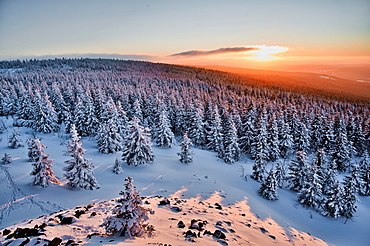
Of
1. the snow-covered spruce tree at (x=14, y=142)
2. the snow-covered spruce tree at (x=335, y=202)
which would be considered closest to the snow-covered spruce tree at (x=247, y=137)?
the snow-covered spruce tree at (x=335, y=202)

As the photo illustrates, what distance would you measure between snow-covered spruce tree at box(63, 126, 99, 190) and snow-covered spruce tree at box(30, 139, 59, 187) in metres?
1.38

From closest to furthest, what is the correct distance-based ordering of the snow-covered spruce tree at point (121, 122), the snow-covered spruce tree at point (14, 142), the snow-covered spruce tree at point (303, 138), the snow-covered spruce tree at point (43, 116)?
the snow-covered spruce tree at point (14, 142) < the snow-covered spruce tree at point (121, 122) < the snow-covered spruce tree at point (43, 116) < the snow-covered spruce tree at point (303, 138)

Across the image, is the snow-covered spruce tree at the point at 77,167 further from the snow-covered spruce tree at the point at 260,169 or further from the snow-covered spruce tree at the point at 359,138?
the snow-covered spruce tree at the point at 359,138

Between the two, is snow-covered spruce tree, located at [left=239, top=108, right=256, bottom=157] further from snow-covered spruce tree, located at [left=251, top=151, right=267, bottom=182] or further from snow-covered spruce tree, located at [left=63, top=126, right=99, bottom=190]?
snow-covered spruce tree, located at [left=63, top=126, right=99, bottom=190]

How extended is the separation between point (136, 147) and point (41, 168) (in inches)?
434

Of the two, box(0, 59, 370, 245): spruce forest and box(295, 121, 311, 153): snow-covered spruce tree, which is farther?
box(295, 121, 311, 153): snow-covered spruce tree

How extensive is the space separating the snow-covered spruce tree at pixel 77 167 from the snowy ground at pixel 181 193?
801mm

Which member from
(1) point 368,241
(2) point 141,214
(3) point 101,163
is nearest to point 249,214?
(2) point 141,214

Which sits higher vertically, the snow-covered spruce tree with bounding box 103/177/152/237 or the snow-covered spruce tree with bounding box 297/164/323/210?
the snow-covered spruce tree with bounding box 103/177/152/237

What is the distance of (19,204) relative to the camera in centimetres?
1471

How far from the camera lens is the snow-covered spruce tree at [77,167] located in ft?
58.1

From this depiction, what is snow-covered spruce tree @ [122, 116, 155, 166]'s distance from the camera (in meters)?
25.9

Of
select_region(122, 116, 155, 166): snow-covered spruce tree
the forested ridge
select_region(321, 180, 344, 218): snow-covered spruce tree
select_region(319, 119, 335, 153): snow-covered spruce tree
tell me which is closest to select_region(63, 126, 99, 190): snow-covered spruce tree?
select_region(122, 116, 155, 166): snow-covered spruce tree

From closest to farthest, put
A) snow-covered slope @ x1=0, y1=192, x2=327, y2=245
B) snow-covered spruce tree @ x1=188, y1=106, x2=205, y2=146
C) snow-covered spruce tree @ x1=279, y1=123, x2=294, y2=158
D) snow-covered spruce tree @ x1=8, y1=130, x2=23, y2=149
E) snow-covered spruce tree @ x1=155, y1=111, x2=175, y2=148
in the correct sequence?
snow-covered slope @ x1=0, y1=192, x2=327, y2=245 → snow-covered spruce tree @ x1=8, y1=130, x2=23, y2=149 → snow-covered spruce tree @ x1=155, y1=111, x2=175, y2=148 → snow-covered spruce tree @ x1=279, y1=123, x2=294, y2=158 → snow-covered spruce tree @ x1=188, y1=106, x2=205, y2=146
